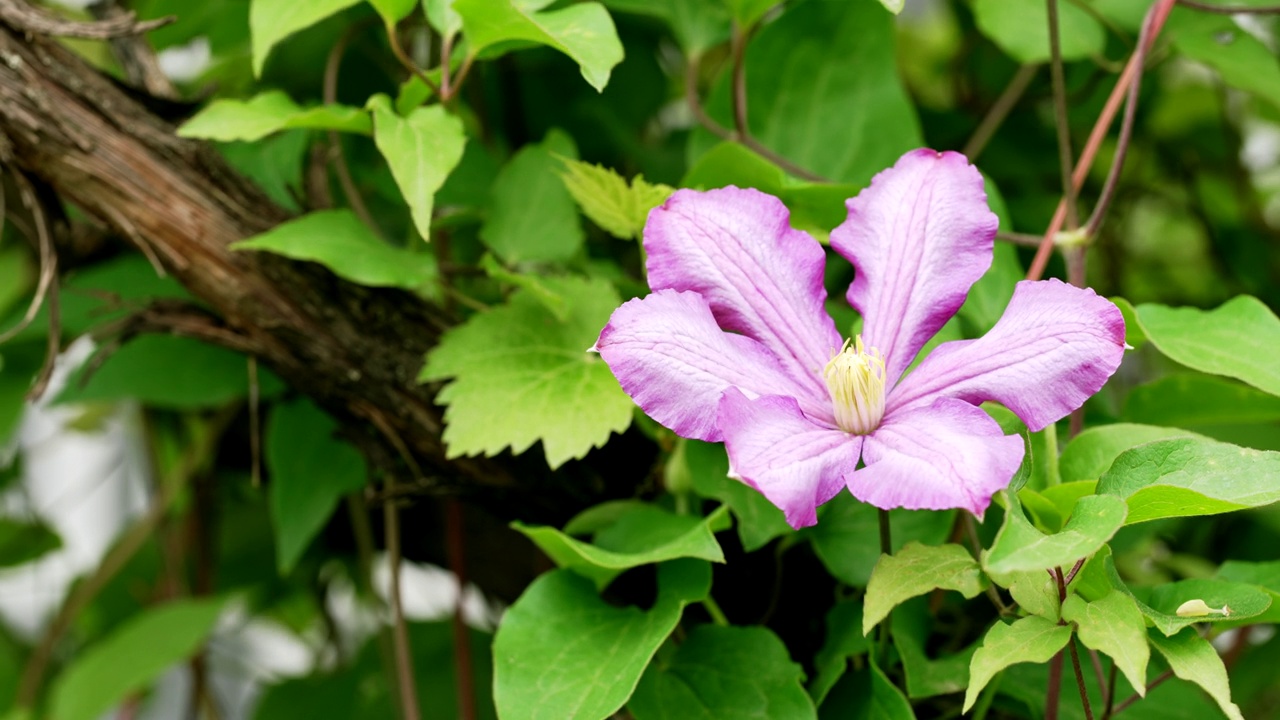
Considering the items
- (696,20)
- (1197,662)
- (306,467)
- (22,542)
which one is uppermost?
(696,20)

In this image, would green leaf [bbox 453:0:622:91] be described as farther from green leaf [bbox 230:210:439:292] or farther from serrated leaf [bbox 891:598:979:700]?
serrated leaf [bbox 891:598:979:700]

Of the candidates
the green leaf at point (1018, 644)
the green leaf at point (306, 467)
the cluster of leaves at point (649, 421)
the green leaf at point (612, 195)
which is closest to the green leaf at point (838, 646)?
the cluster of leaves at point (649, 421)

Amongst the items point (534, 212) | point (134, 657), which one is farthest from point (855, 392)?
point (134, 657)

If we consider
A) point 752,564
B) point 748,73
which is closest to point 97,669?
point 752,564

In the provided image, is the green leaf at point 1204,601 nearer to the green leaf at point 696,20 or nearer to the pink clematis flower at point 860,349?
the pink clematis flower at point 860,349

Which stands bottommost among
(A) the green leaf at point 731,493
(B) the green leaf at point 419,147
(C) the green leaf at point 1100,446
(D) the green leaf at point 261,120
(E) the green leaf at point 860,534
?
(E) the green leaf at point 860,534

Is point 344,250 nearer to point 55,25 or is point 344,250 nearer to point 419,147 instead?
point 419,147

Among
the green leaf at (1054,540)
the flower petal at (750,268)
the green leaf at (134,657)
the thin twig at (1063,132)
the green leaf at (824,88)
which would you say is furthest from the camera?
the green leaf at (134,657)

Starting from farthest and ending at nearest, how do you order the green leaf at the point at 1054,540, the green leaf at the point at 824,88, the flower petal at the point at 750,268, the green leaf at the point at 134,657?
the green leaf at the point at 134,657
the green leaf at the point at 824,88
the flower petal at the point at 750,268
the green leaf at the point at 1054,540
